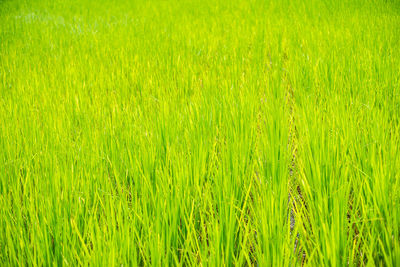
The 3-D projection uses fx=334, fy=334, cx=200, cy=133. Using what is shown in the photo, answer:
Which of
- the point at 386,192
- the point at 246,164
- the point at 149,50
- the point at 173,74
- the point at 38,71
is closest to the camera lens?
the point at 386,192

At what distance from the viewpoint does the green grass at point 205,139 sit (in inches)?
31.4

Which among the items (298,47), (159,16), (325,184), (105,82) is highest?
(159,16)

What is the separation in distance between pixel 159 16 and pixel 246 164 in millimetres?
4041

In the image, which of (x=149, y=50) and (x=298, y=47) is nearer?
(x=298, y=47)

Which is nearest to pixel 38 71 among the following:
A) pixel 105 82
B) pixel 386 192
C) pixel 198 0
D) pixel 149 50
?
pixel 105 82

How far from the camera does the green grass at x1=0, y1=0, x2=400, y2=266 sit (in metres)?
0.80

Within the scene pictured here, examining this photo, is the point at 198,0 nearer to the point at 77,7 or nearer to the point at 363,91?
the point at 77,7

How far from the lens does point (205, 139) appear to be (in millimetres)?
1232

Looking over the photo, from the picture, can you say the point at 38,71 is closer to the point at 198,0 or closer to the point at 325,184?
the point at 325,184

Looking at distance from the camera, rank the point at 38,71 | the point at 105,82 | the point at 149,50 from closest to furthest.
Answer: the point at 105,82 → the point at 38,71 → the point at 149,50

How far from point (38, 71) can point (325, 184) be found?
2.33 meters

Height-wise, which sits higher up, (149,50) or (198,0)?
(198,0)

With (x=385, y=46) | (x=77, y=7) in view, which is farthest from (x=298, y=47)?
(x=77, y=7)

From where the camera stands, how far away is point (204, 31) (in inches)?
133
